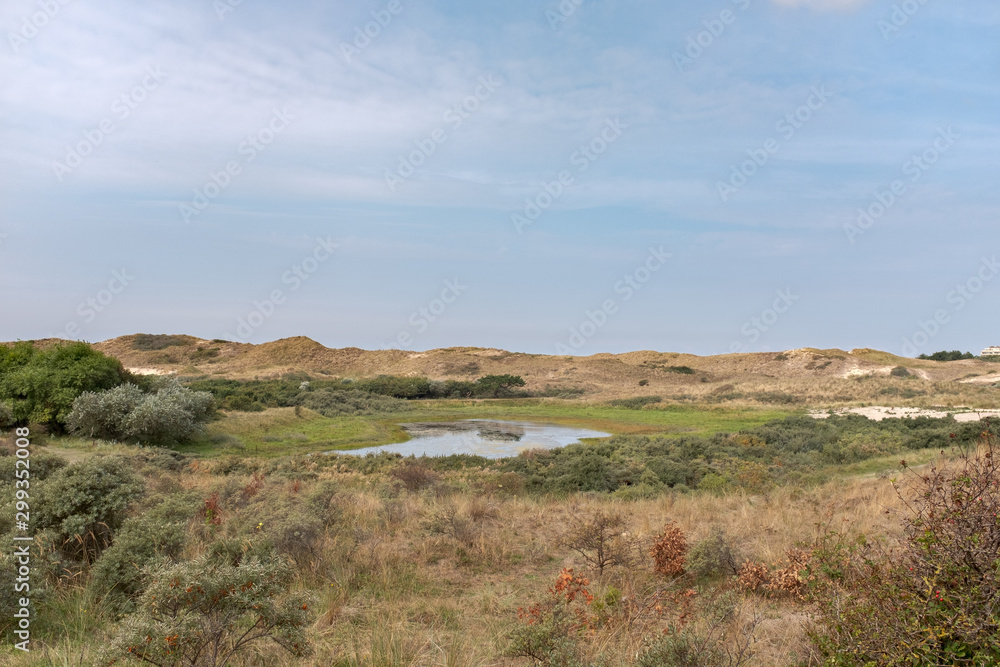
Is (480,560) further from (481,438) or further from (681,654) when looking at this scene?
(481,438)

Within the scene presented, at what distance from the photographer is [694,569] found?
7348mm

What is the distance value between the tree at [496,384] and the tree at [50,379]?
125ft

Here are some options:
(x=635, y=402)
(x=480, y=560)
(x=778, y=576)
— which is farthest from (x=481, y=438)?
(x=778, y=576)

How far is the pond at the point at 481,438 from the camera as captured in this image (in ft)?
88.1

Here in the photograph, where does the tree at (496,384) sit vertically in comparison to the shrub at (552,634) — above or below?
above

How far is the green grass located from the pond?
1.29 m

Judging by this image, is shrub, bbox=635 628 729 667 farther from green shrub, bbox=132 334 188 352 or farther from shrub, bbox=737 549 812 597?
green shrub, bbox=132 334 188 352

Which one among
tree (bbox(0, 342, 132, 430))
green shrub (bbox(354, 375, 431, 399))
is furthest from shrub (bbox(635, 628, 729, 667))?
green shrub (bbox(354, 375, 431, 399))

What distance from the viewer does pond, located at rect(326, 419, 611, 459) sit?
26.9 meters

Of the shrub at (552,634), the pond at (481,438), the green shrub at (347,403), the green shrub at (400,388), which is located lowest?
the pond at (481,438)

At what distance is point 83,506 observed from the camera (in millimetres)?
7715

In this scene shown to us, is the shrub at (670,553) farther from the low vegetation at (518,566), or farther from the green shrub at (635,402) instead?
the green shrub at (635,402)

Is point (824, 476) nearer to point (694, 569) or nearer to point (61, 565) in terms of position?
point (694, 569)

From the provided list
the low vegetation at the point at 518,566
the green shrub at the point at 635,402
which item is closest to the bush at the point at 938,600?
the low vegetation at the point at 518,566
